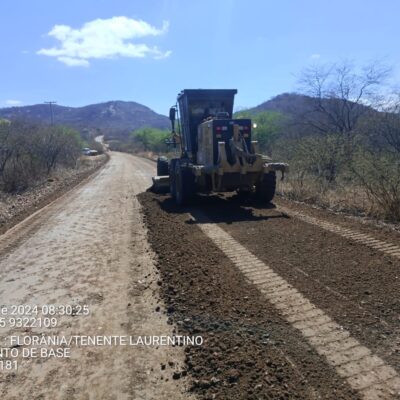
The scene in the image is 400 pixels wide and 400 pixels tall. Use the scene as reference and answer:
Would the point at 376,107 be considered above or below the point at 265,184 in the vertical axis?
above

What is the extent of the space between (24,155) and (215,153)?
1750cm

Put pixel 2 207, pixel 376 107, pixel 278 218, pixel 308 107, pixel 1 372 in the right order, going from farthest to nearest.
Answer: pixel 308 107 < pixel 376 107 < pixel 2 207 < pixel 278 218 < pixel 1 372

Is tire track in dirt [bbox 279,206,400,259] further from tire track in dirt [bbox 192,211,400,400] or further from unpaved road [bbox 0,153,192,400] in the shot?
unpaved road [bbox 0,153,192,400]

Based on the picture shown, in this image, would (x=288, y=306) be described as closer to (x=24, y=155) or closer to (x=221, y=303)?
(x=221, y=303)

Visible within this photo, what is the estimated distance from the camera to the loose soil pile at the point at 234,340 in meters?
2.87

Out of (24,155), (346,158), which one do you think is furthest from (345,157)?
(24,155)

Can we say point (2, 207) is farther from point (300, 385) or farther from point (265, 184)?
point (300, 385)

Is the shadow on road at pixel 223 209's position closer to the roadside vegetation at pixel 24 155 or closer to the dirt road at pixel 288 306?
the dirt road at pixel 288 306

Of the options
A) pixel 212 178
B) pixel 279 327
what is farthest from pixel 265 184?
pixel 279 327

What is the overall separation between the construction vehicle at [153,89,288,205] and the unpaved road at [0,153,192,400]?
1897mm

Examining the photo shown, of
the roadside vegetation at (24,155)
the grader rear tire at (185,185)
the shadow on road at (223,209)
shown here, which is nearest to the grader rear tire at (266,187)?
the shadow on road at (223,209)

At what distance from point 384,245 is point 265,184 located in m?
4.61

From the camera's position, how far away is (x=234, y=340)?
352cm

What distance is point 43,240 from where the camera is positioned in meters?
7.69
